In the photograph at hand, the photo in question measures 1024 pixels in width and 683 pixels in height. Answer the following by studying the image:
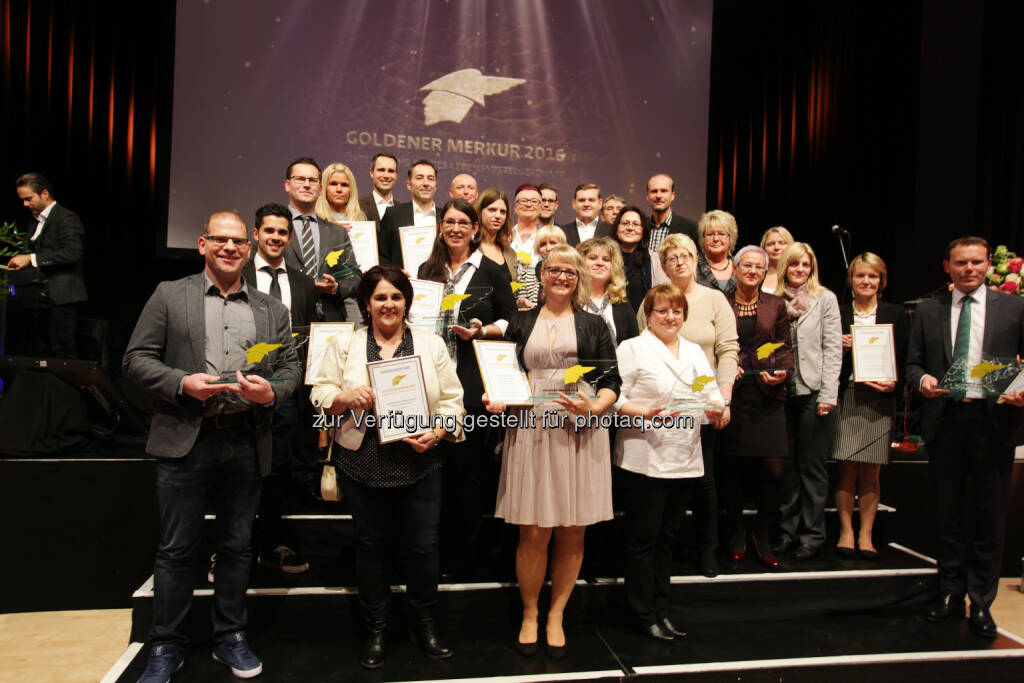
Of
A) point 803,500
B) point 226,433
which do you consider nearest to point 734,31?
point 803,500

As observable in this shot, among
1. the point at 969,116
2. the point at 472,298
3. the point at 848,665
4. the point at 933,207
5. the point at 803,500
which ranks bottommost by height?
the point at 848,665

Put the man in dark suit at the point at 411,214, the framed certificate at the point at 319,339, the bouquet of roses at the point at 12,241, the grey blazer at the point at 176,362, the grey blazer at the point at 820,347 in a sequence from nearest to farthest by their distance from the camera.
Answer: the grey blazer at the point at 176,362, the framed certificate at the point at 319,339, the grey blazer at the point at 820,347, the man in dark suit at the point at 411,214, the bouquet of roses at the point at 12,241

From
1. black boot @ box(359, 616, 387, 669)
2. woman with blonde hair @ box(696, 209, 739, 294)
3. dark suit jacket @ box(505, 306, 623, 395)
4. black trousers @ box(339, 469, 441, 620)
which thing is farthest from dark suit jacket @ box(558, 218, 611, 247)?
black boot @ box(359, 616, 387, 669)

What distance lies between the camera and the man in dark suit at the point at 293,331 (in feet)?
9.71

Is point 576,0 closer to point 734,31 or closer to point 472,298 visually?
point 734,31

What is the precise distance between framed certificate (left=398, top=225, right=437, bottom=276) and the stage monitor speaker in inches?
92.5

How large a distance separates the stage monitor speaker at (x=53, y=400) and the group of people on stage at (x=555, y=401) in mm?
1752

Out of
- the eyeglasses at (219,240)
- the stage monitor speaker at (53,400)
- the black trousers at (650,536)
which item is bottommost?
the black trousers at (650,536)

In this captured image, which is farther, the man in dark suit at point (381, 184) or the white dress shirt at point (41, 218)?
the white dress shirt at point (41, 218)

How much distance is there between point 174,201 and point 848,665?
5785 mm

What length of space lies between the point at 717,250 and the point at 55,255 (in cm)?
447

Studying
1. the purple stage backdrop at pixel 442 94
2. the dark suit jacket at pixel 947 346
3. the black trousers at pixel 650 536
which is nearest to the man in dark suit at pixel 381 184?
the purple stage backdrop at pixel 442 94

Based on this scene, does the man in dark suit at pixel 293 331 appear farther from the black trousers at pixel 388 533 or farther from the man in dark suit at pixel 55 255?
the man in dark suit at pixel 55 255

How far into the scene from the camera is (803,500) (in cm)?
361
